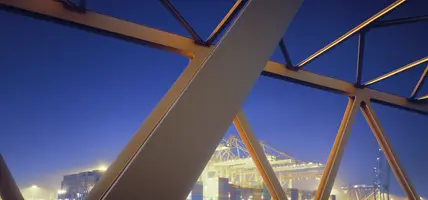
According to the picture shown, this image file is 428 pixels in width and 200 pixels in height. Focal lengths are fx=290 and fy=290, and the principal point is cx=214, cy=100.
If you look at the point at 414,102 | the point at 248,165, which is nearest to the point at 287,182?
the point at 248,165

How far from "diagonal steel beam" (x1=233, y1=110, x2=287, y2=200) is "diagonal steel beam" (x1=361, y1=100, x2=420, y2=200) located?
9.67 feet

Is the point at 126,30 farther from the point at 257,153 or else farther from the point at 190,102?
the point at 190,102

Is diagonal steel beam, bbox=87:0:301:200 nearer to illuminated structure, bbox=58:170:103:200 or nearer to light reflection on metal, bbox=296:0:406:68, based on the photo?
light reflection on metal, bbox=296:0:406:68

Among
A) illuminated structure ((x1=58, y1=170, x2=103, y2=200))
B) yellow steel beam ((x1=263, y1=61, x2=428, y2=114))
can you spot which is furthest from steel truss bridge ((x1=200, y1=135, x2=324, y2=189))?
yellow steel beam ((x1=263, y1=61, x2=428, y2=114))

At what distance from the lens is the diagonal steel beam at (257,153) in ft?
12.7

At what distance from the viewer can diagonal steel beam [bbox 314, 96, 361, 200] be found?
186 inches

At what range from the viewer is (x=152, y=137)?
4.45 feet

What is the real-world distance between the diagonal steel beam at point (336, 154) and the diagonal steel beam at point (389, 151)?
0.40m

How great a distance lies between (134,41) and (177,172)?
9.28ft

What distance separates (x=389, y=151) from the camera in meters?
5.73

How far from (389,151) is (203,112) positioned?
5593 mm

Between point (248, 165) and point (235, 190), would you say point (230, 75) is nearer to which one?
point (235, 190)

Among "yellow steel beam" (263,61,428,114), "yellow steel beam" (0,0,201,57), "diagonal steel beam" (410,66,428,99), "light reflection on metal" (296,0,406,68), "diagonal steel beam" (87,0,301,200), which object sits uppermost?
"light reflection on metal" (296,0,406,68)

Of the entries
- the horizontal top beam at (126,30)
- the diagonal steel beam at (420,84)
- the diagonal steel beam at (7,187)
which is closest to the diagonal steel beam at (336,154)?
the horizontal top beam at (126,30)
